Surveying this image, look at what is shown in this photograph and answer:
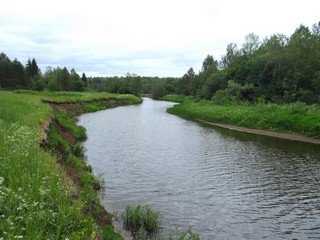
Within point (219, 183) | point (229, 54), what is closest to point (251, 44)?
point (229, 54)

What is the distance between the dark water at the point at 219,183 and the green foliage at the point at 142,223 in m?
0.49

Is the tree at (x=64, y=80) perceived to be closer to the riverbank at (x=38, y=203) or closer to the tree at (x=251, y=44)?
the tree at (x=251, y=44)

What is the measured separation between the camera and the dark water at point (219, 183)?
Result: 11680mm

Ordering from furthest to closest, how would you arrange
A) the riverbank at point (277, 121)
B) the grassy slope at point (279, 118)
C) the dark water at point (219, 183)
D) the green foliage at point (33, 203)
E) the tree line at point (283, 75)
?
the tree line at point (283, 75)
the grassy slope at point (279, 118)
the riverbank at point (277, 121)
the dark water at point (219, 183)
the green foliage at point (33, 203)

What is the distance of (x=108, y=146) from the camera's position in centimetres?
2595

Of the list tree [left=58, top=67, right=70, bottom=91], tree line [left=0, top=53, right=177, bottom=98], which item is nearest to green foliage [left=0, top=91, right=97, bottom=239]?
tree line [left=0, top=53, right=177, bottom=98]

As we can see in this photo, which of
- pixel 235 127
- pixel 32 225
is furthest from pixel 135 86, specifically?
pixel 32 225

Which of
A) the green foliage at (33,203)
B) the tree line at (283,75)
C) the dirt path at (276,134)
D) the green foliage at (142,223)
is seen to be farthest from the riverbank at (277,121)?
the green foliage at (33,203)

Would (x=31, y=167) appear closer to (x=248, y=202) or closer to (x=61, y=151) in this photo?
(x=61, y=151)

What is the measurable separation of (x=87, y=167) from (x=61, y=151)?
156cm

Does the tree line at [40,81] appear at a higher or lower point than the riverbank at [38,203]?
higher

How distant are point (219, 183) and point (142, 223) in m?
6.99

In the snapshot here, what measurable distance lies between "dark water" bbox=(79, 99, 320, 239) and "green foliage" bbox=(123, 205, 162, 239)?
19.2 inches

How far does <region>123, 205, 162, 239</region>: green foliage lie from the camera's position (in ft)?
33.7
